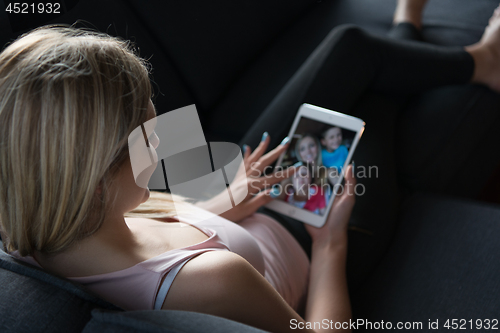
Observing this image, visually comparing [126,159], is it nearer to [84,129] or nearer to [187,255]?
[84,129]

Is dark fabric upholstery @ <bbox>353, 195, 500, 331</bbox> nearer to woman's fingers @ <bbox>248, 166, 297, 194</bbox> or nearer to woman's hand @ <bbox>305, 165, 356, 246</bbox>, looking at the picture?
woman's hand @ <bbox>305, 165, 356, 246</bbox>

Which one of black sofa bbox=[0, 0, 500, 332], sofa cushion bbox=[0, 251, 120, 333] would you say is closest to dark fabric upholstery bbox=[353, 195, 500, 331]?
black sofa bbox=[0, 0, 500, 332]

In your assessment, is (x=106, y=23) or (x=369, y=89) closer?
(x=106, y=23)

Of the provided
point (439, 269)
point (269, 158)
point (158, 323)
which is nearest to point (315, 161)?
point (269, 158)

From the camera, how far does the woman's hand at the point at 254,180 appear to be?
3.21 ft

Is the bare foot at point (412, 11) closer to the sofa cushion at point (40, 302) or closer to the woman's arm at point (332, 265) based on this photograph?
the woman's arm at point (332, 265)

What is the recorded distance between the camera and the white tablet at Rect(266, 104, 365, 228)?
98 centimetres

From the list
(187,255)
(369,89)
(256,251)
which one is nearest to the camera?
(187,255)

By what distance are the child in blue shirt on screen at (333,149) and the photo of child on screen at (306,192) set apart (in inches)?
2.0

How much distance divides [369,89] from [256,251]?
681mm

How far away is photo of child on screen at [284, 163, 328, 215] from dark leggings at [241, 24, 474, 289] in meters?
0.06

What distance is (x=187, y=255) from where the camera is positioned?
57 cm

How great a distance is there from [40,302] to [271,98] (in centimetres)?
96

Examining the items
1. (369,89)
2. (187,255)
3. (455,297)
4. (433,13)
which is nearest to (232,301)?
(187,255)
